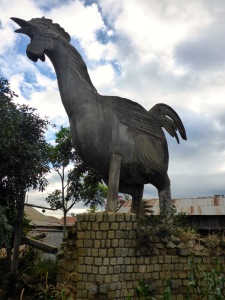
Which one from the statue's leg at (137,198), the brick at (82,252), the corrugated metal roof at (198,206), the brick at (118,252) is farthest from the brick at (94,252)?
the corrugated metal roof at (198,206)

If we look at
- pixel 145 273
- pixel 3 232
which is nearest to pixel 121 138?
pixel 145 273

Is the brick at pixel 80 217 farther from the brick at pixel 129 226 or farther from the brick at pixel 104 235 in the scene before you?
the brick at pixel 129 226

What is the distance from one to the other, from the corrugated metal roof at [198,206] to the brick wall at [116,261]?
9.44 m

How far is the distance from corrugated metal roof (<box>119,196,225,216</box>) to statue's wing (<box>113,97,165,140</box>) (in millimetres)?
9087

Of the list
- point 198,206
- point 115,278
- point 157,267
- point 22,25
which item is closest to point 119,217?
point 115,278

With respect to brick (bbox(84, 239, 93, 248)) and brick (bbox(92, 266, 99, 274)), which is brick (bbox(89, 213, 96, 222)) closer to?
brick (bbox(84, 239, 93, 248))

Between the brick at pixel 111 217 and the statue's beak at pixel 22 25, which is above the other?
the statue's beak at pixel 22 25

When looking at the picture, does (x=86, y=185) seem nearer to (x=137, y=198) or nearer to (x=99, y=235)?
(x=137, y=198)

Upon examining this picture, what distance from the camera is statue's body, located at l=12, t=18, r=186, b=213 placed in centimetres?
732

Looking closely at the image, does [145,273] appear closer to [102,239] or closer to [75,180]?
[102,239]

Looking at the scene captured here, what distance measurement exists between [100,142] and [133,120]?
98cm

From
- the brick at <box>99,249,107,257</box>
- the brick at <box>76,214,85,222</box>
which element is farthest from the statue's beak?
the brick at <box>99,249,107,257</box>

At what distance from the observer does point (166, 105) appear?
869 centimetres

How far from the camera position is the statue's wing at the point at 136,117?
7629 mm
